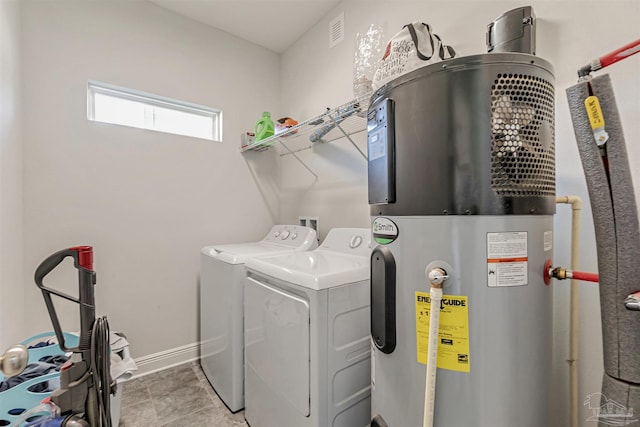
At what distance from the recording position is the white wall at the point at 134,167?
68.2 inches

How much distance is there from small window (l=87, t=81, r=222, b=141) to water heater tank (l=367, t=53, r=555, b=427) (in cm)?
215

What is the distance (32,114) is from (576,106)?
8.66ft

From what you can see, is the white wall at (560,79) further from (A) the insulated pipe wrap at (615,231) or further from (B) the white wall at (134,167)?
(B) the white wall at (134,167)

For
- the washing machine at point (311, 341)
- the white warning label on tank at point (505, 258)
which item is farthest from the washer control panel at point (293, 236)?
the white warning label on tank at point (505, 258)

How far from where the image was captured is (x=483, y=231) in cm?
68

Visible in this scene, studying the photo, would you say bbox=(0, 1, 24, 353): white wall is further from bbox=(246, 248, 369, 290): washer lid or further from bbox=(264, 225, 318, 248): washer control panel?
bbox=(264, 225, 318, 248): washer control panel

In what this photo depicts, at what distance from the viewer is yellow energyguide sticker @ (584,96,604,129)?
25.5 inches

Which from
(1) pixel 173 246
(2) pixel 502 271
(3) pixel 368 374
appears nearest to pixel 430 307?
(2) pixel 502 271

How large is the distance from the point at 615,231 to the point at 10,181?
→ 2.40 meters

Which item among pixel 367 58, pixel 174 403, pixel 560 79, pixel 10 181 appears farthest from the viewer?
pixel 174 403

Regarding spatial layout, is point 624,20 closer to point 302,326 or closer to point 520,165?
point 520,165

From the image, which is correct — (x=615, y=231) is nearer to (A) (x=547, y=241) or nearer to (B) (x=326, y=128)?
(A) (x=547, y=241)

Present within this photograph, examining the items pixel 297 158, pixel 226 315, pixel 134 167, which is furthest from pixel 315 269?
pixel 134 167

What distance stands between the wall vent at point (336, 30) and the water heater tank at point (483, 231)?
5.44 ft
